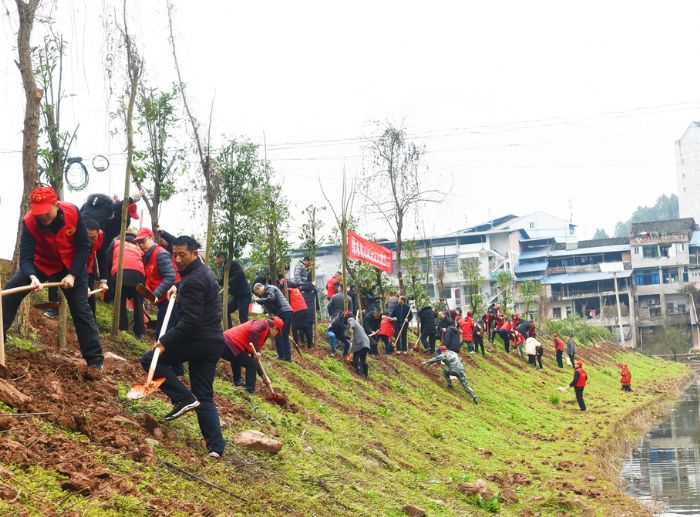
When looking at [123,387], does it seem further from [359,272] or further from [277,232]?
[359,272]

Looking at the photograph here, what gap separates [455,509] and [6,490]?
20.3 ft

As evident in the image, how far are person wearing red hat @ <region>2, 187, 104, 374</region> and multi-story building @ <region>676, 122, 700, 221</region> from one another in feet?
259

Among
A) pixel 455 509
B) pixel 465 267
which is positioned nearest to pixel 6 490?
pixel 455 509

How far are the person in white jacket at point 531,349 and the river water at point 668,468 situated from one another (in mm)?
6630

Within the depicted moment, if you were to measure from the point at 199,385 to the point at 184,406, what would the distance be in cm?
24

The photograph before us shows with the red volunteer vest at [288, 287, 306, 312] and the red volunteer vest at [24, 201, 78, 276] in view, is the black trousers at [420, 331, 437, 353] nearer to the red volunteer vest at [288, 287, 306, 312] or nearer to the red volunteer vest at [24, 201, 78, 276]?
the red volunteer vest at [288, 287, 306, 312]

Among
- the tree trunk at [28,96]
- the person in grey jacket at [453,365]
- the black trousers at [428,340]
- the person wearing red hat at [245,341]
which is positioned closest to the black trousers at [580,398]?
the black trousers at [428,340]

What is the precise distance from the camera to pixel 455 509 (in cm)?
1047

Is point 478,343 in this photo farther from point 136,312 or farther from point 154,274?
point 154,274

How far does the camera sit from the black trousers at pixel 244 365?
11375 millimetres

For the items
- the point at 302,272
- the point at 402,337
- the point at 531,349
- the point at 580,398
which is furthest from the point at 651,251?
the point at 302,272

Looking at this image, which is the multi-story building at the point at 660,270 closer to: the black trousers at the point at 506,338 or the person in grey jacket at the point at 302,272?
the black trousers at the point at 506,338

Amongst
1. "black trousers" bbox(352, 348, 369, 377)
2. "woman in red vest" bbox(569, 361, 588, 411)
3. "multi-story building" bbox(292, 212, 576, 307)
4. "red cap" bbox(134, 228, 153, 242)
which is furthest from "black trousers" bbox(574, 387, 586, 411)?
"multi-story building" bbox(292, 212, 576, 307)

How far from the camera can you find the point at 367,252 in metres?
21.3
